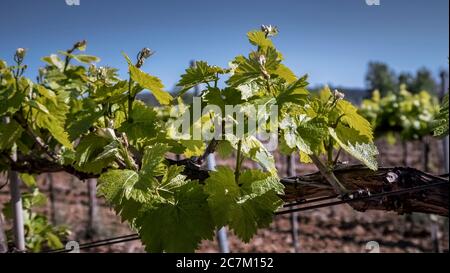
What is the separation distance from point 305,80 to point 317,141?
0.44ft

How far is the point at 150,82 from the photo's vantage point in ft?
3.62

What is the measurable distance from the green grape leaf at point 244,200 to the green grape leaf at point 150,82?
245mm

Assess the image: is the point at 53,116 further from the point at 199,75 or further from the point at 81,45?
the point at 199,75

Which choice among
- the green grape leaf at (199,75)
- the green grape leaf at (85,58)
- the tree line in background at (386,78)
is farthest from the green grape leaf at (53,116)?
the tree line in background at (386,78)

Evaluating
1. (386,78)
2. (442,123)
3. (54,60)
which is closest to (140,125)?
(442,123)

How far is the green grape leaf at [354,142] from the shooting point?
104 cm

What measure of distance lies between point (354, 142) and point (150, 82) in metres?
0.49

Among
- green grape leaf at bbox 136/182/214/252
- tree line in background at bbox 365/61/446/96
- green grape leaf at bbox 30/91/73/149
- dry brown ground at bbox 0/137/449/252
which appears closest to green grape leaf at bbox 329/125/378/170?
green grape leaf at bbox 136/182/214/252

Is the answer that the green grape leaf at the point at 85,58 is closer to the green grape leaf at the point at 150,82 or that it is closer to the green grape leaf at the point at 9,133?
the green grape leaf at the point at 9,133
